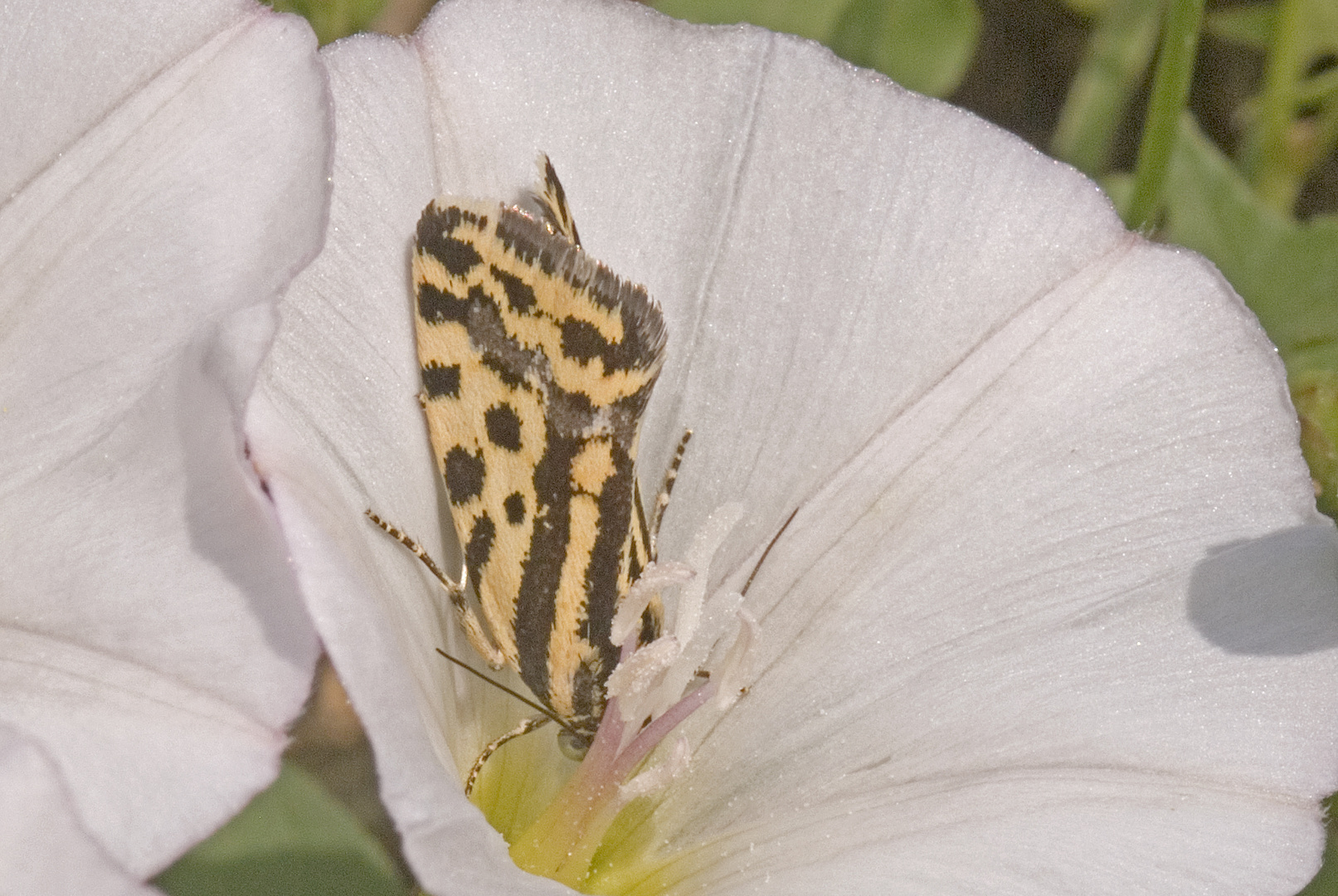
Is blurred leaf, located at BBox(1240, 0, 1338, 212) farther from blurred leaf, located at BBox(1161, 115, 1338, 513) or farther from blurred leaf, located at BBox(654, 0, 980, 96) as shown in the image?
blurred leaf, located at BBox(654, 0, 980, 96)

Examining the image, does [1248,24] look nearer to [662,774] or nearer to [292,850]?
[662,774]

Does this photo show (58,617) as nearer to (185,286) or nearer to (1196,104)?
(185,286)

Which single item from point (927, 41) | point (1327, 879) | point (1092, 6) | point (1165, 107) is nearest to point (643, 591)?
point (1327, 879)

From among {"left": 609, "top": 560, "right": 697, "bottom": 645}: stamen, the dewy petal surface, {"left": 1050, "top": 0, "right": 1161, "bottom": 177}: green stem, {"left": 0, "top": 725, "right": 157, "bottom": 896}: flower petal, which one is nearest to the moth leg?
{"left": 609, "top": 560, "right": 697, "bottom": 645}: stamen

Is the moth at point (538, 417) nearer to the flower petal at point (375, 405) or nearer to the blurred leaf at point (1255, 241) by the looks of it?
the flower petal at point (375, 405)

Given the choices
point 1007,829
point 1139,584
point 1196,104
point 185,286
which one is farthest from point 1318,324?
point 185,286

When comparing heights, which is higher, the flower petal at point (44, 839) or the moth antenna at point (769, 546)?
the moth antenna at point (769, 546)

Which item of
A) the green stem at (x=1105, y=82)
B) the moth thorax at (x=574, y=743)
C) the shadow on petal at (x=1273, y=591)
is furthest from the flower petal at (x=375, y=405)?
the green stem at (x=1105, y=82)

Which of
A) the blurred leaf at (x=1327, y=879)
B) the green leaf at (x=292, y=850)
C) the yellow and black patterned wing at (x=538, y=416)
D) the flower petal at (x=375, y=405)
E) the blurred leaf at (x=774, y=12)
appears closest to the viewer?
the flower petal at (x=375, y=405)
